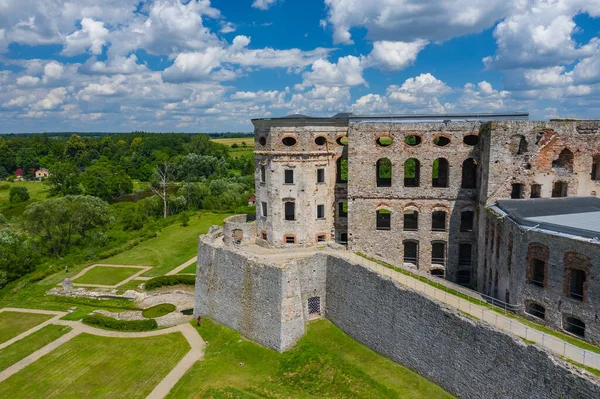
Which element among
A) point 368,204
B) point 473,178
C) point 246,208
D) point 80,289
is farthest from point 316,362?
point 246,208

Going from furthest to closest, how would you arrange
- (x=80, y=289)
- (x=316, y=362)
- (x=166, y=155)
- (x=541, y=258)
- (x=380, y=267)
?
(x=166, y=155) < (x=80, y=289) < (x=380, y=267) < (x=316, y=362) < (x=541, y=258)

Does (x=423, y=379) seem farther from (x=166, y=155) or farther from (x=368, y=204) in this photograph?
(x=166, y=155)

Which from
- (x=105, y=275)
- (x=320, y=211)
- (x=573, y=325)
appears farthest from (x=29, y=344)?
(x=573, y=325)

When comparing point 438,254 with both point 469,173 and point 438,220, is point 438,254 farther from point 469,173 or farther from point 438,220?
point 469,173

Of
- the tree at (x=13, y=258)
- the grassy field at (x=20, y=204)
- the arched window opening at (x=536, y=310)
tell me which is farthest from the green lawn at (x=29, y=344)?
the grassy field at (x=20, y=204)

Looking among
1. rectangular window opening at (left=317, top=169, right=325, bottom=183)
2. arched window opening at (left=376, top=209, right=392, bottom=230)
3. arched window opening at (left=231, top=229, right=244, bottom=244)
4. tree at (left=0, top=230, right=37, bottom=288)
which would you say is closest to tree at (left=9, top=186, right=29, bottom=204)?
tree at (left=0, top=230, right=37, bottom=288)

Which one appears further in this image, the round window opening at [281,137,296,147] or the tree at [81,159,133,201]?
the tree at [81,159,133,201]

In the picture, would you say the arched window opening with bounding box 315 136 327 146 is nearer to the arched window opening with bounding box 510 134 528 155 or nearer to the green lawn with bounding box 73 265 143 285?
the arched window opening with bounding box 510 134 528 155
